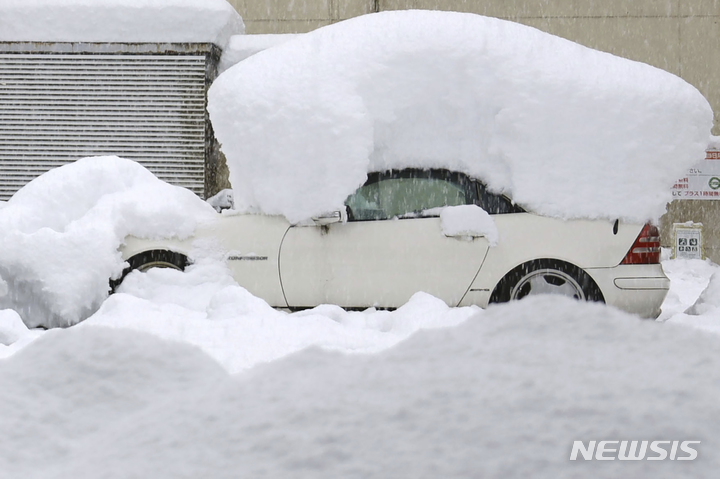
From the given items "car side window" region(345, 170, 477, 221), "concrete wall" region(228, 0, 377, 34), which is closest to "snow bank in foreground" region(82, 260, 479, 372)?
"car side window" region(345, 170, 477, 221)

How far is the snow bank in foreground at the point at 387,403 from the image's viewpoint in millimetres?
1958

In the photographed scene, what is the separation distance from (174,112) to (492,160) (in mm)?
5778

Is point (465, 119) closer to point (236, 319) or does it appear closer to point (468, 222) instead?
point (468, 222)

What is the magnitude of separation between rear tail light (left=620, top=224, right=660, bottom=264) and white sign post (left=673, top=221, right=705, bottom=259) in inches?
230

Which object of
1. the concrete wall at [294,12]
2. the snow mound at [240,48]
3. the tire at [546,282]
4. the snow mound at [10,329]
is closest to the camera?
the snow mound at [10,329]

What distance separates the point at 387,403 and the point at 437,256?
2893mm

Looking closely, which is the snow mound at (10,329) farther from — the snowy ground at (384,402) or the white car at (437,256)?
the white car at (437,256)

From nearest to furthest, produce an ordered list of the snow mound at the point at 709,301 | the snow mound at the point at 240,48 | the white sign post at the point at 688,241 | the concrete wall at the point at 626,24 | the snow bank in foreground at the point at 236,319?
1. the snow bank in foreground at the point at 236,319
2. the snow mound at the point at 709,301
3. the snow mound at the point at 240,48
4. the white sign post at the point at 688,241
5. the concrete wall at the point at 626,24

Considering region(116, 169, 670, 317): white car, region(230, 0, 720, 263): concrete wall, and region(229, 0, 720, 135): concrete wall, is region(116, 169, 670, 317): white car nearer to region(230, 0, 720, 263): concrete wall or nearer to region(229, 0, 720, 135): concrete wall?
region(230, 0, 720, 263): concrete wall

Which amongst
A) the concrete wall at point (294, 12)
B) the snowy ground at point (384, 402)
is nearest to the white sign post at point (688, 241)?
the concrete wall at point (294, 12)

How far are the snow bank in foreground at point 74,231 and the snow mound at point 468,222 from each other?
73.5 inches

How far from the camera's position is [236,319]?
177 inches

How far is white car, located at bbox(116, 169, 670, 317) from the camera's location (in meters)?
5.18

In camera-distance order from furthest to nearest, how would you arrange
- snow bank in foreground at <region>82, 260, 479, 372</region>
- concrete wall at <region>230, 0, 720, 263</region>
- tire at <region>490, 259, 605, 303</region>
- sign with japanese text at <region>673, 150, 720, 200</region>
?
1. concrete wall at <region>230, 0, 720, 263</region>
2. sign with japanese text at <region>673, 150, 720, 200</region>
3. tire at <region>490, 259, 605, 303</region>
4. snow bank in foreground at <region>82, 260, 479, 372</region>
